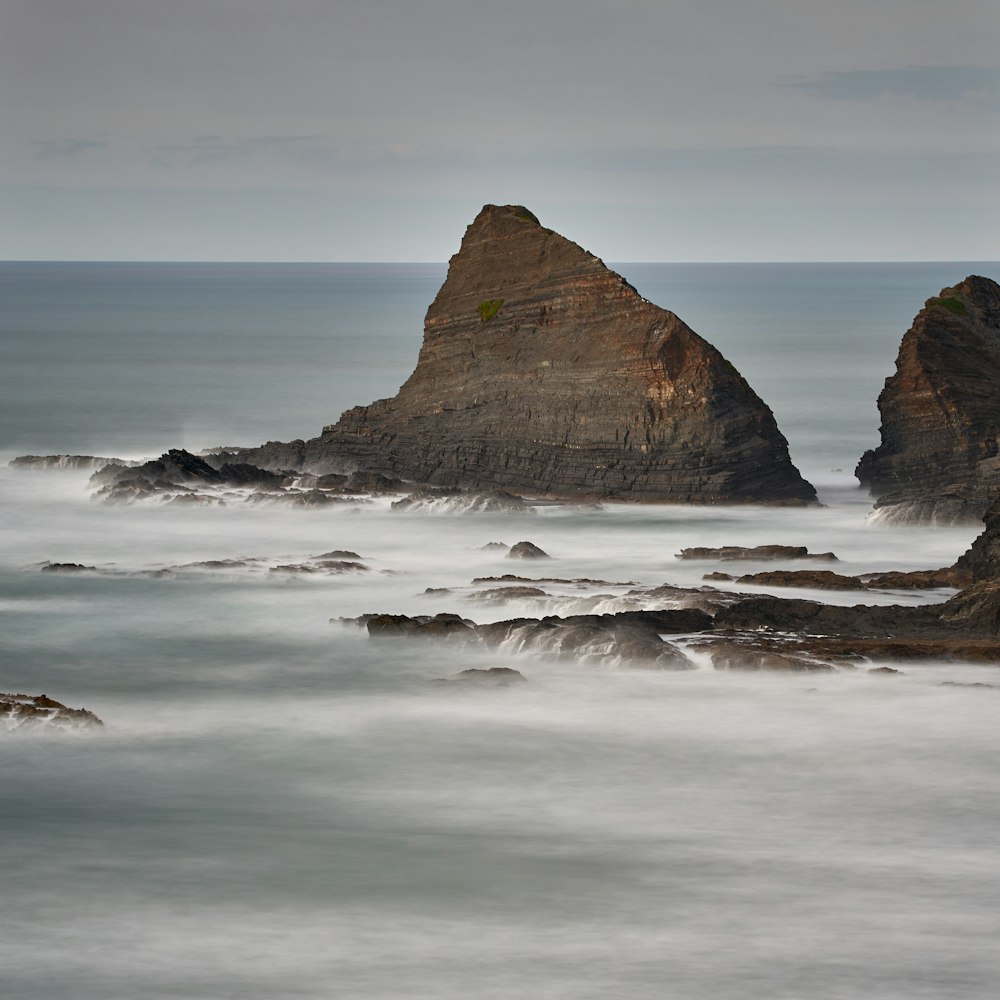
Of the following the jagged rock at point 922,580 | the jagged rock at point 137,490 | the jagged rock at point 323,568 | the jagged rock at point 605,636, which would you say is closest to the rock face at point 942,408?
the jagged rock at point 922,580

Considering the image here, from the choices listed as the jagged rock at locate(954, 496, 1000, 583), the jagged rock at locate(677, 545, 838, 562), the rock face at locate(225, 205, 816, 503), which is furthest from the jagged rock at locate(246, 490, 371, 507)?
the jagged rock at locate(954, 496, 1000, 583)

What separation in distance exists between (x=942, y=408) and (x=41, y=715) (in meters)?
23.6

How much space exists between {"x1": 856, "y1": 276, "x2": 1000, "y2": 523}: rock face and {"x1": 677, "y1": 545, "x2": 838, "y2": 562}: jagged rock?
5.78 m

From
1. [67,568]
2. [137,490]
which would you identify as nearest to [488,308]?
[137,490]

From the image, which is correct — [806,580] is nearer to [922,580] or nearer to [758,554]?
[922,580]

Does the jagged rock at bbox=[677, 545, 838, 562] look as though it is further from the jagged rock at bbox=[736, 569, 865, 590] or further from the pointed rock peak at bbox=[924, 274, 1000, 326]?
the pointed rock peak at bbox=[924, 274, 1000, 326]

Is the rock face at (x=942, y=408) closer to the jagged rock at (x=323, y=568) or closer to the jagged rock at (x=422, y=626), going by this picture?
the jagged rock at (x=323, y=568)

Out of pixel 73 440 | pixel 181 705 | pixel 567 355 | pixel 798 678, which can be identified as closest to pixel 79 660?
pixel 181 705

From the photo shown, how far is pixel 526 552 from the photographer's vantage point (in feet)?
118

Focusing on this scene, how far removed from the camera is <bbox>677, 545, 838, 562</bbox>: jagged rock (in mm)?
35094

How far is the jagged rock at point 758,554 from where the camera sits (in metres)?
35.1

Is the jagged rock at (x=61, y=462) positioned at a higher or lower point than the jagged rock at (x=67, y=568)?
higher

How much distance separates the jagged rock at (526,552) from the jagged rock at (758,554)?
2430 millimetres

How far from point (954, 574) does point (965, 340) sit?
13276 millimetres
